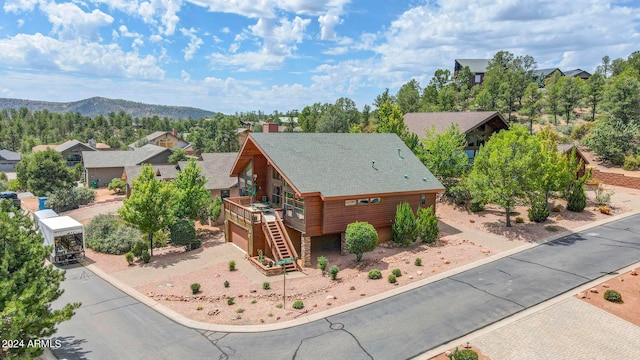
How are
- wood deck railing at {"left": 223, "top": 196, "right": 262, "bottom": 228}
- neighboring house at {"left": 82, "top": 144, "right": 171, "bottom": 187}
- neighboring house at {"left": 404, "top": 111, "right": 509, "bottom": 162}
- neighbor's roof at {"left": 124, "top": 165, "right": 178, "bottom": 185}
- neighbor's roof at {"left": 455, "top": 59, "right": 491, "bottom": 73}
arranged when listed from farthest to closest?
neighbor's roof at {"left": 455, "top": 59, "right": 491, "bottom": 73} → neighboring house at {"left": 82, "top": 144, "right": 171, "bottom": 187} → neighbor's roof at {"left": 124, "top": 165, "right": 178, "bottom": 185} → neighboring house at {"left": 404, "top": 111, "right": 509, "bottom": 162} → wood deck railing at {"left": 223, "top": 196, "right": 262, "bottom": 228}

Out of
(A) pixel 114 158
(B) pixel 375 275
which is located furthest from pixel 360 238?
(A) pixel 114 158

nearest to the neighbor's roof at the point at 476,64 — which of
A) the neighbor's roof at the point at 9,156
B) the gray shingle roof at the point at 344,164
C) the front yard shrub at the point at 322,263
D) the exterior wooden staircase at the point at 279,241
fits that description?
the gray shingle roof at the point at 344,164

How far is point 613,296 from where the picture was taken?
18.1 m

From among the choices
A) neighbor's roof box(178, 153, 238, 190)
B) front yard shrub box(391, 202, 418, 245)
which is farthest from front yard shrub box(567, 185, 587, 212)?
neighbor's roof box(178, 153, 238, 190)

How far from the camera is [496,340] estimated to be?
15.4 metres

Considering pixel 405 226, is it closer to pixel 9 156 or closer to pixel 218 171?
pixel 218 171

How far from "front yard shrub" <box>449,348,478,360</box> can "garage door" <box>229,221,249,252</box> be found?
53.6 ft

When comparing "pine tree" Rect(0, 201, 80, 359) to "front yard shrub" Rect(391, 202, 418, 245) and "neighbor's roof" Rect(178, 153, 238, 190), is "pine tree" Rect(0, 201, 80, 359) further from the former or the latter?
"neighbor's roof" Rect(178, 153, 238, 190)

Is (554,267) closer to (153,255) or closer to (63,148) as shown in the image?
(153,255)

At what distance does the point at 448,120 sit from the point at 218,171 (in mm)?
26115

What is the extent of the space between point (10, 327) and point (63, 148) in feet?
243

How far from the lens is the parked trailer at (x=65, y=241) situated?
86.8 feet

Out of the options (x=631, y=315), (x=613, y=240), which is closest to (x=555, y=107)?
(x=613, y=240)

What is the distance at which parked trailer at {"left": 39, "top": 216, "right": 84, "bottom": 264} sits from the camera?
26.5 m
